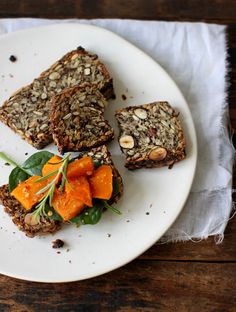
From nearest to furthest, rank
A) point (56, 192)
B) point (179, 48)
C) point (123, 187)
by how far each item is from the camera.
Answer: point (56, 192) < point (123, 187) < point (179, 48)

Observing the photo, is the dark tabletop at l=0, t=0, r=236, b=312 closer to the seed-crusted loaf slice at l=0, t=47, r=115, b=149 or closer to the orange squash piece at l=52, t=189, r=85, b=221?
the orange squash piece at l=52, t=189, r=85, b=221

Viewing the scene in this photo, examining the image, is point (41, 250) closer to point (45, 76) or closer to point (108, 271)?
point (108, 271)

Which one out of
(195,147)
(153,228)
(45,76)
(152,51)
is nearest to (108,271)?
(153,228)

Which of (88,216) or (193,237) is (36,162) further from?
(193,237)

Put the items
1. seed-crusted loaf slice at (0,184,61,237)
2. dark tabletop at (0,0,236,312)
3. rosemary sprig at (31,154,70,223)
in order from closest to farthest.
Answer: rosemary sprig at (31,154,70,223)
seed-crusted loaf slice at (0,184,61,237)
dark tabletop at (0,0,236,312)

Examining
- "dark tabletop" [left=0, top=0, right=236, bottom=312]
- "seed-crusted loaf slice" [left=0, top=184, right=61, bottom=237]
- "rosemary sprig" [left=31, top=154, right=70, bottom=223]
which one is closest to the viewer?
"rosemary sprig" [left=31, top=154, right=70, bottom=223]

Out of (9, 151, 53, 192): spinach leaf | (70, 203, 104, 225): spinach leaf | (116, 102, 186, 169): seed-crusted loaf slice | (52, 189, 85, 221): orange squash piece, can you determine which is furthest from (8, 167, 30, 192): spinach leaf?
(116, 102, 186, 169): seed-crusted loaf slice
